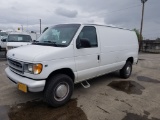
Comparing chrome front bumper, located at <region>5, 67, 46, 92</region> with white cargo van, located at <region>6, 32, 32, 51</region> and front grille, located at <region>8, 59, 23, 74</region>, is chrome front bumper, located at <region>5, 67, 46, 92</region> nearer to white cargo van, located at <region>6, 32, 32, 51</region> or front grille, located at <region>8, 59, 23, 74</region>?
front grille, located at <region>8, 59, 23, 74</region>

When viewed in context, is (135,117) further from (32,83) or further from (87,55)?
(32,83)

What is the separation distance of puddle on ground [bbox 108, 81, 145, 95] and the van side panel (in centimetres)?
58

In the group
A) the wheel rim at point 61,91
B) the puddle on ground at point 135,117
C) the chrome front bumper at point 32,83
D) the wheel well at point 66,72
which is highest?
the wheel well at point 66,72

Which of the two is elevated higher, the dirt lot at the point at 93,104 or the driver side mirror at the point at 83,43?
the driver side mirror at the point at 83,43

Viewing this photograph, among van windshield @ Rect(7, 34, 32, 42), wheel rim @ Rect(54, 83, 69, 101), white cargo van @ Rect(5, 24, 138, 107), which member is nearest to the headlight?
white cargo van @ Rect(5, 24, 138, 107)

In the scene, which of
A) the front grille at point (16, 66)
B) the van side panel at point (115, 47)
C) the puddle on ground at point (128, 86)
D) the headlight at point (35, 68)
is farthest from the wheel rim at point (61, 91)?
the puddle on ground at point (128, 86)

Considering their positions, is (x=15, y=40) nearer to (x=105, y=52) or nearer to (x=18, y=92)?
(x=18, y=92)

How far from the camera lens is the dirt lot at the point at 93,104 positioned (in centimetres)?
364

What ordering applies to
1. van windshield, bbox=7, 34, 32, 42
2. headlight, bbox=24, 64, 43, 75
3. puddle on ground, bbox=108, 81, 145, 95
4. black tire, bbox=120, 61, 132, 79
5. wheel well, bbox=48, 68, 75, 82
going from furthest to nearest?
van windshield, bbox=7, 34, 32, 42
black tire, bbox=120, 61, 132, 79
puddle on ground, bbox=108, 81, 145, 95
wheel well, bbox=48, 68, 75, 82
headlight, bbox=24, 64, 43, 75

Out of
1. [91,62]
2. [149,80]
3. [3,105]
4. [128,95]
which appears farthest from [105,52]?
[3,105]

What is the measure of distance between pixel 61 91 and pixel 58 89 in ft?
0.36

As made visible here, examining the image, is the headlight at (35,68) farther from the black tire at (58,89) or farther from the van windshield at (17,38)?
the van windshield at (17,38)

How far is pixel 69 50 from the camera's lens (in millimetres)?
4023

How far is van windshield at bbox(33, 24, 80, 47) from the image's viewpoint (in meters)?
4.17
